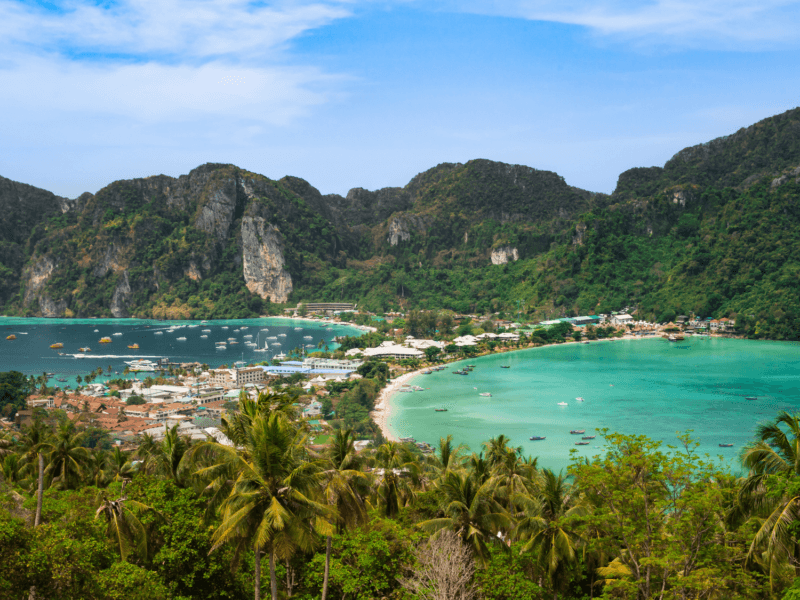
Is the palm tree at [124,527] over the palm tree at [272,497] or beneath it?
beneath

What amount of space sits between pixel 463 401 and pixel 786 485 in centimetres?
4135

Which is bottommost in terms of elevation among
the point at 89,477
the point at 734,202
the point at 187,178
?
the point at 89,477

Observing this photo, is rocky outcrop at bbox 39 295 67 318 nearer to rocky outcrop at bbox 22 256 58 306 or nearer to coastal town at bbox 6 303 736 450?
rocky outcrop at bbox 22 256 58 306

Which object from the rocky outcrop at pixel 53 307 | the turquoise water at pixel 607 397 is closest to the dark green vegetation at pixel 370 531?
the turquoise water at pixel 607 397

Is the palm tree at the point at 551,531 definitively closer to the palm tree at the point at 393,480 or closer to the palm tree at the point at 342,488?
the palm tree at the point at 393,480

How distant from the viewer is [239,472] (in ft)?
28.5

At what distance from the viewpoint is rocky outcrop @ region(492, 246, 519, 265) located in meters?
136

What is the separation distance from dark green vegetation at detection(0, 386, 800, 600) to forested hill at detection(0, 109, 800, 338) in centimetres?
9767

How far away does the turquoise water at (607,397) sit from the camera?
127 ft

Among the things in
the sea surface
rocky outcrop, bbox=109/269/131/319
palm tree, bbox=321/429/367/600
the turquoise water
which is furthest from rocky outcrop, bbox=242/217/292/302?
palm tree, bbox=321/429/367/600

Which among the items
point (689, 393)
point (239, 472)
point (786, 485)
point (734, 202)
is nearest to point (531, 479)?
point (786, 485)

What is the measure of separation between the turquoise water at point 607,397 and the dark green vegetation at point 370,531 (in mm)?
21500

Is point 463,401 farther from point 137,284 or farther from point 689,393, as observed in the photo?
point 137,284

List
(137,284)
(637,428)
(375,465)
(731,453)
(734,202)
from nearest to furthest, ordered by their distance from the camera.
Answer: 1. (375,465)
2. (731,453)
3. (637,428)
4. (734,202)
5. (137,284)
